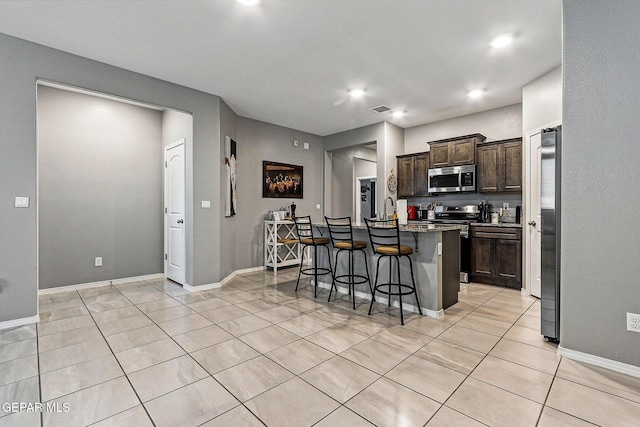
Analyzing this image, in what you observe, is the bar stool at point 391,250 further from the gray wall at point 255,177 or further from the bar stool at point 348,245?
the gray wall at point 255,177

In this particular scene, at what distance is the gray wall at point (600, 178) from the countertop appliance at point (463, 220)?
2.41 meters

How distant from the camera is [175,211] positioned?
15.3ft

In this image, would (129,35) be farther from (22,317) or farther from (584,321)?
(584,321)

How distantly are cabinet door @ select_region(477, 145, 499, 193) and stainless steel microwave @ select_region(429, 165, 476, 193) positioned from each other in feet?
0.34

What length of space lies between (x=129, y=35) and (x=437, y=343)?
4.03 metres

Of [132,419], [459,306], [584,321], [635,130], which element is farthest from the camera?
[459,306]

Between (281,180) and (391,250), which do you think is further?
(281,180)

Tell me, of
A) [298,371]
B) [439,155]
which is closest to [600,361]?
[298,371]

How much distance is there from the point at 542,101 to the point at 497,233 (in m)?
1.85

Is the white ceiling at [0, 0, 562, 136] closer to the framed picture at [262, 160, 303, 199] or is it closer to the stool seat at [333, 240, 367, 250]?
the framed picture at [262, 160, 303, 199]

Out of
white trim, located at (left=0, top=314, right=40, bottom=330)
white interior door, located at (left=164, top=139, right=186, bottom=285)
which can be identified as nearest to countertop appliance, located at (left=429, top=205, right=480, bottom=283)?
white interior door, located at (left=164, top=139, right=186, bottom=285)

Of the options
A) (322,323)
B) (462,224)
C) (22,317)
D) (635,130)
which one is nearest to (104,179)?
(22,317)

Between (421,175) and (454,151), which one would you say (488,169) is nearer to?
(454,151)

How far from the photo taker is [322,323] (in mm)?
3021
